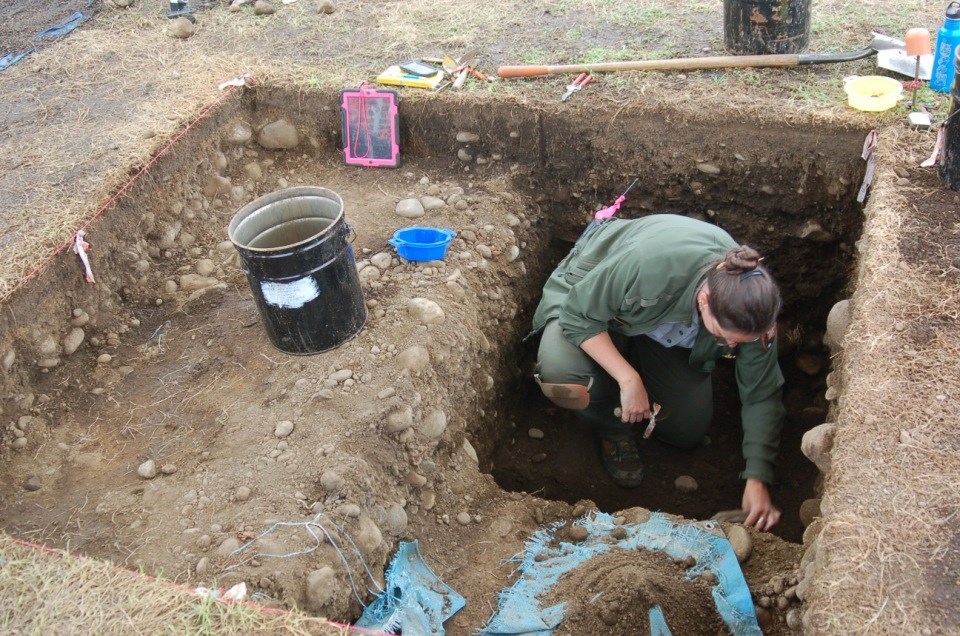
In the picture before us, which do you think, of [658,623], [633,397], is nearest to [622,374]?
[633,397]

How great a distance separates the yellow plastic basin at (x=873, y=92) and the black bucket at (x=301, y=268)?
2458 millimetres

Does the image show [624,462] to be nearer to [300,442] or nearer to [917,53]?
[300,442]

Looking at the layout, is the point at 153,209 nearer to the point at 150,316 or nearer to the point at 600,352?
the point at 150,316

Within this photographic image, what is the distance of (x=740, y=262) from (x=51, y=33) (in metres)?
5.42

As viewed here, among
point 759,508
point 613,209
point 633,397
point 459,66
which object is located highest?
point 459,66

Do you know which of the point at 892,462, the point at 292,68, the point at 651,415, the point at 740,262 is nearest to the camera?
the point at 892,462

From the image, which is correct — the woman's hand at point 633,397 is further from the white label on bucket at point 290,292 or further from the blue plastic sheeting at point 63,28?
the blue plastic sheeting at point 63,28

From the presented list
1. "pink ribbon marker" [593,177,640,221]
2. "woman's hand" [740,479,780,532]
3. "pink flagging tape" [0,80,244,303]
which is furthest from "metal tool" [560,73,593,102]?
"woman's hand" [740,479,780,532]

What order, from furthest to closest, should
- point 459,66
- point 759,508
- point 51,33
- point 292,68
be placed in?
point 51,33
point 292,68
point 459,66
point 759,508

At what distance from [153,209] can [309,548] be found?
2.18m

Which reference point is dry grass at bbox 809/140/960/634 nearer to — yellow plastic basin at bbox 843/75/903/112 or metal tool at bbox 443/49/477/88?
yellow plastic basin at bbox 843/75/903/112

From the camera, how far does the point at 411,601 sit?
8.32ft

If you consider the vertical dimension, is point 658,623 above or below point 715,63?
below

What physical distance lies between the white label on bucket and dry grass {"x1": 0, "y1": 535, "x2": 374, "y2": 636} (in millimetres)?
1123
